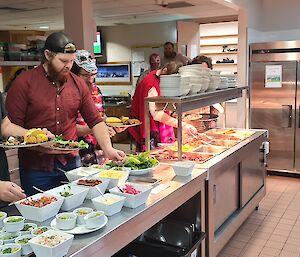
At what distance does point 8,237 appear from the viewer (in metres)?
1.51

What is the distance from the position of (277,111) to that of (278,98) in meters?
0.19

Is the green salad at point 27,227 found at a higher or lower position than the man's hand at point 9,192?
lower

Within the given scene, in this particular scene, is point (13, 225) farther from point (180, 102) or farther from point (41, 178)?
point (180, 102)

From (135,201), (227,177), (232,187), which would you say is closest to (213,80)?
(227,177)

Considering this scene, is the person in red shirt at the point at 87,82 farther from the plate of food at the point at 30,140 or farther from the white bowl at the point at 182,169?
the plate of food at the point at 30,140

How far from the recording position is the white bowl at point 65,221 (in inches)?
63.1

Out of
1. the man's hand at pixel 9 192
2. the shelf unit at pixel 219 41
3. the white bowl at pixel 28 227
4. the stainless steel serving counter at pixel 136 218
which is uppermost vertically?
the shelf unit at pixel 219 41

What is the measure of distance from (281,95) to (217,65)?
9.13 ft

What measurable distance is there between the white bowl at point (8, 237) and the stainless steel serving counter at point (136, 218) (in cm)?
16

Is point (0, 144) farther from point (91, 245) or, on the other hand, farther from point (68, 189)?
point (91, 245)

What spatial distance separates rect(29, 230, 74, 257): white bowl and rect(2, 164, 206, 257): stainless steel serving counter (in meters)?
0.04

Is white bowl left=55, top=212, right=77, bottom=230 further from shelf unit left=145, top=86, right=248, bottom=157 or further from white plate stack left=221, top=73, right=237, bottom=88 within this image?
white plate stack left=221, top=73, right=237, bottom=88

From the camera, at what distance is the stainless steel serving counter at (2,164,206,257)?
1.56 meters

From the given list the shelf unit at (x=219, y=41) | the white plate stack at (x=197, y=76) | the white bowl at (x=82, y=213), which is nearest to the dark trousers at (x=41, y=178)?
the white bowl at (x=82, y=213)
